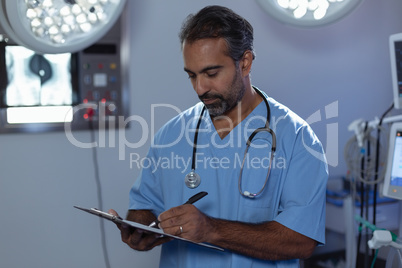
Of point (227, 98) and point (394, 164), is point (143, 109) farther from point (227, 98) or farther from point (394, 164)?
point (394, 164)

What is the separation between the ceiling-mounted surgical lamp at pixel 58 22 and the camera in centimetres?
136

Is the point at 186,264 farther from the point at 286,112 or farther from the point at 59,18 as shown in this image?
the point at 59,18

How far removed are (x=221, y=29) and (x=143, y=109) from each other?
85cm

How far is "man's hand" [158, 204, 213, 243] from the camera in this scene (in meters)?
1.25

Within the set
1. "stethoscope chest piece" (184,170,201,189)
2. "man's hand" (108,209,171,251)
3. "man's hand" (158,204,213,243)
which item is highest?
"stethoscope chest piece" (184,170,201,189)

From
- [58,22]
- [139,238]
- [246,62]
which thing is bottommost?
[139,238]

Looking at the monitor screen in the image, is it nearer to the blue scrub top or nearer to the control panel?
the control panel

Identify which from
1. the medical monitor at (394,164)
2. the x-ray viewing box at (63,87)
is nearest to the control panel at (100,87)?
the x-ray viewing box at (63,87)

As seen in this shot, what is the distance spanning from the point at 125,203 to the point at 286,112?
3.20 feet

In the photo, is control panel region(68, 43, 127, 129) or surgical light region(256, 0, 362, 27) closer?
surgical light region(256, 0, 362, 27)

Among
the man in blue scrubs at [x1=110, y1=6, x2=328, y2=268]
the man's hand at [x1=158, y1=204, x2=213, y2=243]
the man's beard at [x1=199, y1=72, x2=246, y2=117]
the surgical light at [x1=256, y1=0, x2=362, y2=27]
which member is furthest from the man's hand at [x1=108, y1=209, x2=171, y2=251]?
the surgical light at [x1=256, y1=0, x2=362, y2=27]

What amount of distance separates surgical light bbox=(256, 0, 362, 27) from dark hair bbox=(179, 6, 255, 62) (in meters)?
0.28

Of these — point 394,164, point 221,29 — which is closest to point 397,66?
point 394,164

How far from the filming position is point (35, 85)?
6.47 feet
